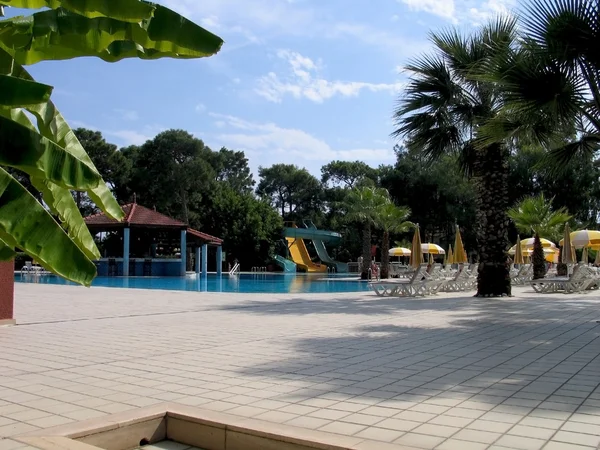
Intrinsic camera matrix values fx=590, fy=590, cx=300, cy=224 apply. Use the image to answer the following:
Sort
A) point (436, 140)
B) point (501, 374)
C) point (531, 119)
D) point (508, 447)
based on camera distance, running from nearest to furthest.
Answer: point (508, 447) → point (501, 374) → point (531, 119) → point (436, 140)

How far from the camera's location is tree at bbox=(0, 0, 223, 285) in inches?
90.8

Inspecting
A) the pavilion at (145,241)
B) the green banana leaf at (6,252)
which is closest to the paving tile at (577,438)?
the green banana leaf at (6,252)

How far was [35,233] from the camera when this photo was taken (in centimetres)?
234

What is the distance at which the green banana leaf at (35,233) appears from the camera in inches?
90.7

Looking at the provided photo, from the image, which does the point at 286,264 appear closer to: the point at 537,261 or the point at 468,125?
the point at 537,261

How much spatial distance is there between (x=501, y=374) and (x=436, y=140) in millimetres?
11530

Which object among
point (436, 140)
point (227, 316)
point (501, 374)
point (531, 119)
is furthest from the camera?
point (436, 140)

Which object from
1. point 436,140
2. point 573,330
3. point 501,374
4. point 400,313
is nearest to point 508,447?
point 501,374

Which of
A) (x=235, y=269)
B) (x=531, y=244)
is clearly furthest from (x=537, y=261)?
(x=235, y=269)

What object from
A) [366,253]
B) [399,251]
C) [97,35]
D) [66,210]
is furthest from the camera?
[399,251]

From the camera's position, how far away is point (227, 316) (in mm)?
11516

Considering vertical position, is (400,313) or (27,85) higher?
(27,85)

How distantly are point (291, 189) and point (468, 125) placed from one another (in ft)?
155

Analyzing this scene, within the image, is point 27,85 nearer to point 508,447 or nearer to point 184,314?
point 508,447
